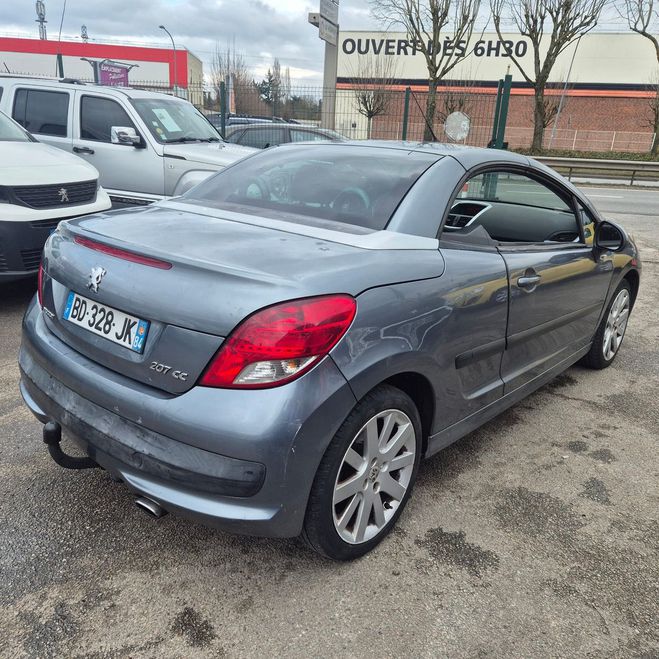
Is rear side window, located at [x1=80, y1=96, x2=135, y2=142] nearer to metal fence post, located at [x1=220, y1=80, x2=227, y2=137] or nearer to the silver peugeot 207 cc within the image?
the silver peugeot 207 cc

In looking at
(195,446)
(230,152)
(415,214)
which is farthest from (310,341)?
(230,152)

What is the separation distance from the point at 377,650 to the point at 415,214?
1589mm

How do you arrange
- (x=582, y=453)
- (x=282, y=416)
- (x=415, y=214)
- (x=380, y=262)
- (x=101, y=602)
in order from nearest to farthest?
(x=282, y=416) < (x=101, y=602) < (x=380, y=262) < (x=415, y=214) < (x=582, y=453)

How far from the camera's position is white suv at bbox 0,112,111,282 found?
4.55m

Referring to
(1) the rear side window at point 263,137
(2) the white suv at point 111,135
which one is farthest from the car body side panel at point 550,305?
(1) the rear side window at point 263,137

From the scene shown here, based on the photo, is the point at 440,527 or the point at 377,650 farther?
the point at 440,527

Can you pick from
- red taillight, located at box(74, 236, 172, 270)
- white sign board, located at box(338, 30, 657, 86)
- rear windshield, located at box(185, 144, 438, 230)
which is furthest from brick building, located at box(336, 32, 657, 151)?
red taillight, located at box(74, 236, 172, 270)

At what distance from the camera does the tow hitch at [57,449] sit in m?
2.10

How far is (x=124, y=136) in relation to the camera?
684 centimetres

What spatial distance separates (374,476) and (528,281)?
50.2 inches

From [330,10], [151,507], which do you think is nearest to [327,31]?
[330,10]

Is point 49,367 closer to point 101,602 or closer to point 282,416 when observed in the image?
point 101,602

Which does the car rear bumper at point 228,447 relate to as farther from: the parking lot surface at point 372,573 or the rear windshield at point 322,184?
the rear windshield at point 322,184

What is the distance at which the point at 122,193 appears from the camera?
7.14 metres
